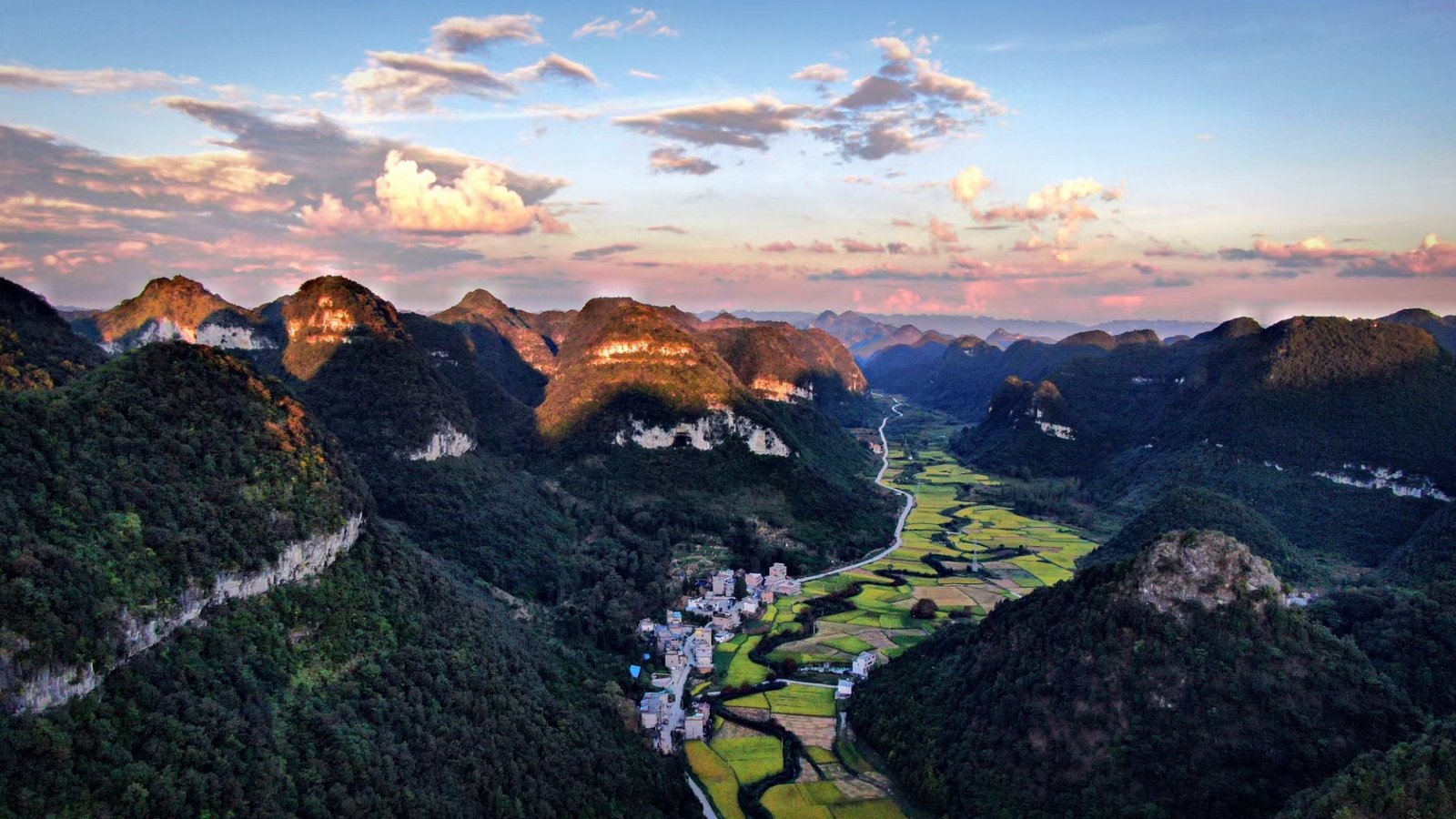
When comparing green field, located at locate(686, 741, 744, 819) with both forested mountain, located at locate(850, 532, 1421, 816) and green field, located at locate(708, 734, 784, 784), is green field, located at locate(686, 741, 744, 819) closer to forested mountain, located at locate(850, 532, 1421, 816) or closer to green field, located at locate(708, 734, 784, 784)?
green field, located at locate(708, 734, 784, 784)

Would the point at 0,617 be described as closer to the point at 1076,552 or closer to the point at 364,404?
the point at 364,404

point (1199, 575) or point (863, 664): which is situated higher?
point (1199, 575)

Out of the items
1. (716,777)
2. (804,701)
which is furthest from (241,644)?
(804,701)

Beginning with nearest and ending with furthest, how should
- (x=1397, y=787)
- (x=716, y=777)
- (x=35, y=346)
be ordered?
(x=1397, y=787)
(x=716, y=777)
(x=35, y=346)

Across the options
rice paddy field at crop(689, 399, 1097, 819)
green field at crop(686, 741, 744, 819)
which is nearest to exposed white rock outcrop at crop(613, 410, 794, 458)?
rice paddy field at crop(689, 399, 1097, 819)

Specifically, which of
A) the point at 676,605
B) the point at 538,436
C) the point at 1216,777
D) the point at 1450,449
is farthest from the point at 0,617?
the point at 1450,449

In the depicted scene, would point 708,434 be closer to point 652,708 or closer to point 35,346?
point 652,708

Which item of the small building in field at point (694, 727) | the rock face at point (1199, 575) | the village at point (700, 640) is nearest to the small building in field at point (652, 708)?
the village at point (700, 640)
